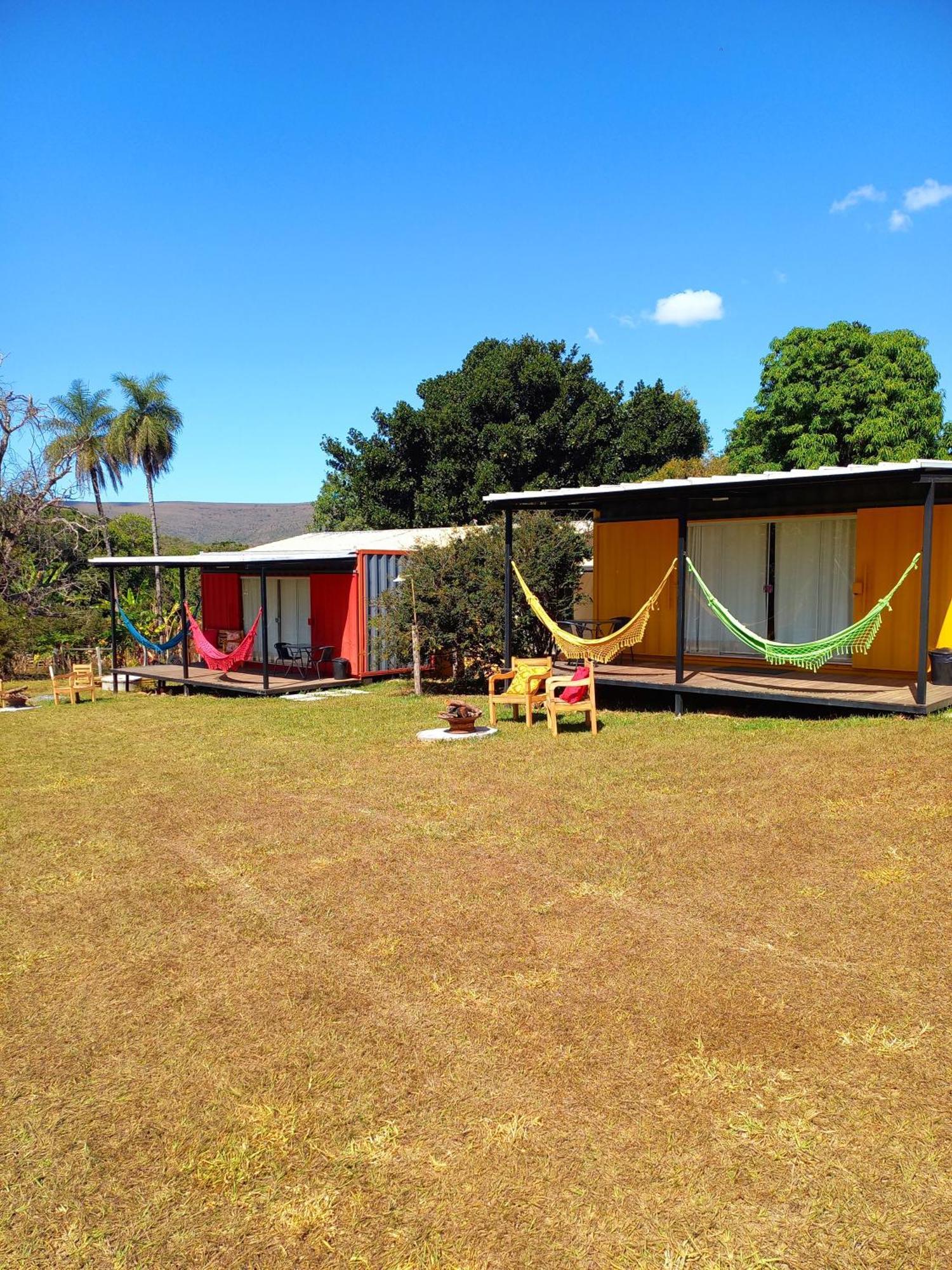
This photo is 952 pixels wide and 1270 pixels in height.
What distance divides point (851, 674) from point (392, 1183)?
29.5 feet

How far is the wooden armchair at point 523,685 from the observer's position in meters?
9.73

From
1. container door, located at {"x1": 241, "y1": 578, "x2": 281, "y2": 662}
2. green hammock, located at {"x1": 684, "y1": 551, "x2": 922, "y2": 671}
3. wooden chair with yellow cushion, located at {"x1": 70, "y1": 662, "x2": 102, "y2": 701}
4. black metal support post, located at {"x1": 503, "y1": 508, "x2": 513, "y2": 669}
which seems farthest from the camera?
container door, located at {"x1": 241, "y1": 578, "x2": 281, "y2": 662}

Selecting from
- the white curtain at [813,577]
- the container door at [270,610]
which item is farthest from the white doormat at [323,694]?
the white curtain at [813,577]

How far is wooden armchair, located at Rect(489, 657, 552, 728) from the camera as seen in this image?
9.73 meters

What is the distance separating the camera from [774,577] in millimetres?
11195

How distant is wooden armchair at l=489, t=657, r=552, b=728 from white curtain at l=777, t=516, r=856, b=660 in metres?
3.17

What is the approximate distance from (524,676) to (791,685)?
2928 millimetres

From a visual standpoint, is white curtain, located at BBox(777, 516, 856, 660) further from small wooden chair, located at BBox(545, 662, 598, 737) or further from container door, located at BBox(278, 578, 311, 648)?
container door, located at BBox(278, 578, 311, 648)

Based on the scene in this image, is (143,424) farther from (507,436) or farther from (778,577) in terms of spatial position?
(778,577)

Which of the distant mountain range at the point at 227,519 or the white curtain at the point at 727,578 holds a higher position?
the distant mountain range at the point at 227,519

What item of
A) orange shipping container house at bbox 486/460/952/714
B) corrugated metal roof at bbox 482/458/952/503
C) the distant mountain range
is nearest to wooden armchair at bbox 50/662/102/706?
orange shipping container house at bbox 486/460/952/714

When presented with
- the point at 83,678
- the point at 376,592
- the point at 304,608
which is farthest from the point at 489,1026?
the point at 83,678

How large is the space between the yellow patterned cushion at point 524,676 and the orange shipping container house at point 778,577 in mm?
738

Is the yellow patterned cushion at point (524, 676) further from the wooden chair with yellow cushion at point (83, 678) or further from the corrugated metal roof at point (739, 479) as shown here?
the wooden chair with yellow cushion at point (83, 678)
